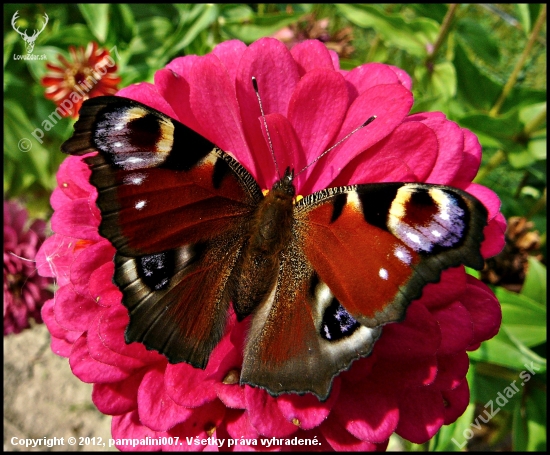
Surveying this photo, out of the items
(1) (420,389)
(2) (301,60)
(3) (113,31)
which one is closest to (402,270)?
(1) (420,389)

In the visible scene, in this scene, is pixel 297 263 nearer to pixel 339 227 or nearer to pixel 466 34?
pixel 339 227

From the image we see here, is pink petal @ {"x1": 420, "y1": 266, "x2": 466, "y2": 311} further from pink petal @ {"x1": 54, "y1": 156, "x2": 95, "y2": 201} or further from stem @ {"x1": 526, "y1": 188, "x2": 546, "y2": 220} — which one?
stem @ {"x1": 526, "y1": 188, "x2": 546, "y2": 220}

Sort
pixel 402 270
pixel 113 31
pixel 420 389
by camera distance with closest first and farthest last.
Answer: pixel 402 270
pixel 420 389
pixel 113 31

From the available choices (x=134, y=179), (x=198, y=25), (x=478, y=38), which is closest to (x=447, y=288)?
(x=134, y=179)

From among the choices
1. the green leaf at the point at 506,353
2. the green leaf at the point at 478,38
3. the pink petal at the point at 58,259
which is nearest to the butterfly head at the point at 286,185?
the pink petal at the point at 58,259

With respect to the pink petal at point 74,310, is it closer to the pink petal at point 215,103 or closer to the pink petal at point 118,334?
the pink petal at point 118,334

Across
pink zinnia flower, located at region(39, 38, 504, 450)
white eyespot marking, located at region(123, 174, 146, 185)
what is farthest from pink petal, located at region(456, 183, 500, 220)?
white eyespot marking, located at region(123, 174, 146, 185)
